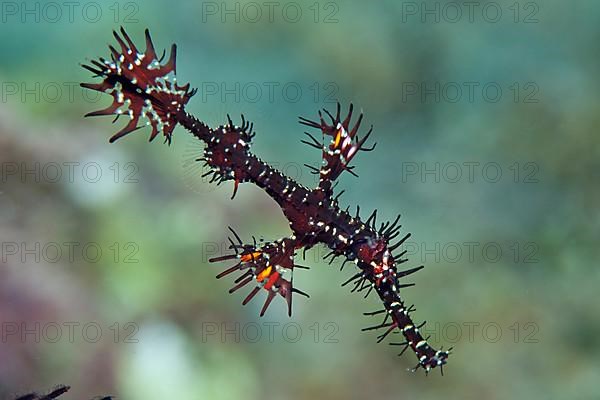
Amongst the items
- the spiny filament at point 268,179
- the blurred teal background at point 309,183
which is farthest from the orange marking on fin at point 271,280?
the blurred teal background at point 309,183

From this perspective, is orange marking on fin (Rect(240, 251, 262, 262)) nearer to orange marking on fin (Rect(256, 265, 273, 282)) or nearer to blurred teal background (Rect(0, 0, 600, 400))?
orange marking on fin (Rect(256, 265, 273, 282))

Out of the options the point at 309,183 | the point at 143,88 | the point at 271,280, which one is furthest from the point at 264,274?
the point at 309,183

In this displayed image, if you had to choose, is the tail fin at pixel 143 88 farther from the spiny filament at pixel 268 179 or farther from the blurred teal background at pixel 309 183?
the blurred teal background at pixel 309 183

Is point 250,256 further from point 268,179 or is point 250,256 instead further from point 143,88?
point 143,88

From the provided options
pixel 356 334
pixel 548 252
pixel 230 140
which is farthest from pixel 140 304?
pixel 548 252

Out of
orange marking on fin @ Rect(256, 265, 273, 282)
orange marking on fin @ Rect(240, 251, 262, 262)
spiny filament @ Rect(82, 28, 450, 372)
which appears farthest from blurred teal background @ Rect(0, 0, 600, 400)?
orange marking on fin @ Rect(256, 265, 273, 282)
